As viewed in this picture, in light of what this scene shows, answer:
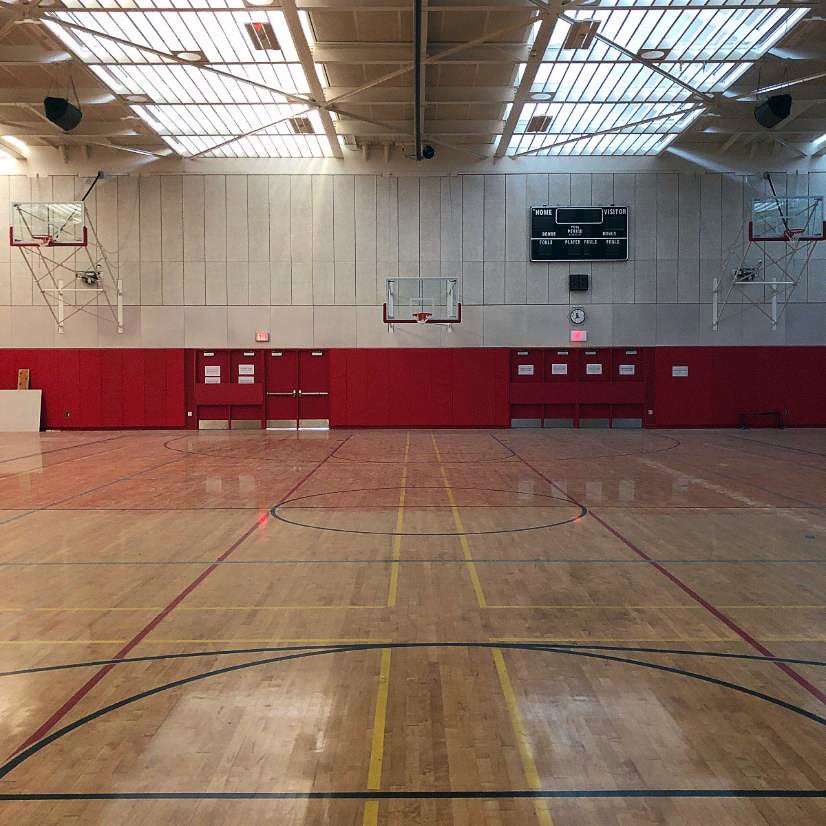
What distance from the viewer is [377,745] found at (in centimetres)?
428

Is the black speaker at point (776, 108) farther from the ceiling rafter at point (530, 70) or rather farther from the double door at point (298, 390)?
the double door at point (298, 390)

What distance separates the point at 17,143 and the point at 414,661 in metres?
29.1

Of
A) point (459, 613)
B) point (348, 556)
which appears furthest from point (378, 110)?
point (459, 613)

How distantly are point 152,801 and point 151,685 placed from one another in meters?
1.55

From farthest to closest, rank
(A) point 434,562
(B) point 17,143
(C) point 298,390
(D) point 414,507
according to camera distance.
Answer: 1. (C) point 298,390
2. (B) point 17,143
3. (D) point 414,507
4. (A) point 434,562

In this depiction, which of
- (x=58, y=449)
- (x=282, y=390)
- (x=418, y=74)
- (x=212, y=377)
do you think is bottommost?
(x=58, y=449)

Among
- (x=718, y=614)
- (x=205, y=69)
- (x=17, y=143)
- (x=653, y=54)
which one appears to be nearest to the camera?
(x=718, y=614)

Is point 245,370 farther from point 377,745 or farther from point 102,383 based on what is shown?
point 377,745

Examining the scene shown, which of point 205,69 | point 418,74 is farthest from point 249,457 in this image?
point 418,74

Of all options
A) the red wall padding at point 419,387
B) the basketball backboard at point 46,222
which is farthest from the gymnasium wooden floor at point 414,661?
the red wall padding at point 419,387

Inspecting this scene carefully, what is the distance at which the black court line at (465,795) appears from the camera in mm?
3721

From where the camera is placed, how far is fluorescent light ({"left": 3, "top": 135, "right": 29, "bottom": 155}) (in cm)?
2859

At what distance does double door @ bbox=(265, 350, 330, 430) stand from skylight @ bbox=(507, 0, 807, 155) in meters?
10.2

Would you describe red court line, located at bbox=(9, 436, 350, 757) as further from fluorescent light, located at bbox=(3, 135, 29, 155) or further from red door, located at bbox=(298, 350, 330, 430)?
fluorescent light, located at bbox=(3, 135, 29, 155)
